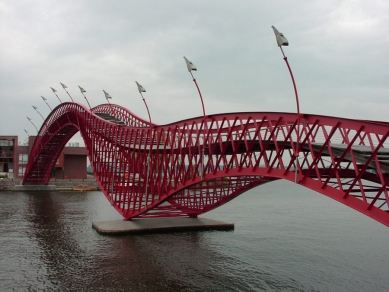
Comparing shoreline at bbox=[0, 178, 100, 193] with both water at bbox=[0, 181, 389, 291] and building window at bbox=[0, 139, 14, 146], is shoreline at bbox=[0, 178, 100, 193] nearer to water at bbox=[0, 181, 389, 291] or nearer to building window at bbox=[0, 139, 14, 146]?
building window at bbox=[0, 139, 14, 146]

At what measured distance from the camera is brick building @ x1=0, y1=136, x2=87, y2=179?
4985 inches

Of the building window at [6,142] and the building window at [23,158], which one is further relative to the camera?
the building window at [23,158]

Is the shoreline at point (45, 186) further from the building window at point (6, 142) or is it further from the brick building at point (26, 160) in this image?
the building window at point (6, 142)

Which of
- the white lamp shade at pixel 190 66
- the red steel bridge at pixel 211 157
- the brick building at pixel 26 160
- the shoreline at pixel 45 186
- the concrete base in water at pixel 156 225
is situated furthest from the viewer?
the brick building at pixel 26 160

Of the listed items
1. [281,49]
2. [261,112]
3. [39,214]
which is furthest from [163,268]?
[39,214]

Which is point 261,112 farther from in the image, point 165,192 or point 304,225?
point 304,225

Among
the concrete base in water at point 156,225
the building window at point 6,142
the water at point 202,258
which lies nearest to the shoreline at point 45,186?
the building window at point 6,142

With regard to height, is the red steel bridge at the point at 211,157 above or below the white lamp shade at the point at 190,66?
below

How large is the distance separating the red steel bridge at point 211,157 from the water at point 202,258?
476 cm

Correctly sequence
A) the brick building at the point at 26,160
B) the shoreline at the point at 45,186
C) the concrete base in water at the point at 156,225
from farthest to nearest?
1. the brick building at the point at 26,160
2. the shoreline at the point at 45,186
3. the concrete base in water at the point at 156,225

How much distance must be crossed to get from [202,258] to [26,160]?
104128 millimetres

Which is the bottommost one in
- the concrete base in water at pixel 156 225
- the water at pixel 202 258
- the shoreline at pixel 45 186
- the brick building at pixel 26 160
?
the water at pixel 202 258

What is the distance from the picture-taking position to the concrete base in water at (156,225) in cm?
4469

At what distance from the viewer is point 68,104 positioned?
250 ft
